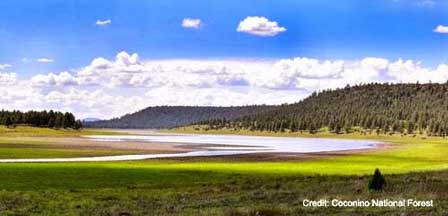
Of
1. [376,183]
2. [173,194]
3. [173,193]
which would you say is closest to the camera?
[376,183]

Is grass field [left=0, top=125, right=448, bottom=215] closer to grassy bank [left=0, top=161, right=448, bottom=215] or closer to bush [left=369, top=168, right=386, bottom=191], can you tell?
grassy bank [left=0, top=161, right=448, bottom=215]

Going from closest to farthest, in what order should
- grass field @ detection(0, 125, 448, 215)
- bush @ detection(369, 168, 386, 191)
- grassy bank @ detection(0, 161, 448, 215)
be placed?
grassy bank @ detection(0, 161, 448, 215), grass field @ detection(0, 125, 448, 215), bush @ detection(369, 168, 386, 191)

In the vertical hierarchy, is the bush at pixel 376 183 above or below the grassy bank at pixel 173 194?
above

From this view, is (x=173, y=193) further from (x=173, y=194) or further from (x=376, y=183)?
(x=376, y=183)

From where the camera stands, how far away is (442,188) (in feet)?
110

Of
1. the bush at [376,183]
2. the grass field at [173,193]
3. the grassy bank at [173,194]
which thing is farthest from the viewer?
the bush at [376,183]

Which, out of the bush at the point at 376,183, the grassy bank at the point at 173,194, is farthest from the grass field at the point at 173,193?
the bush at the point at 376,183

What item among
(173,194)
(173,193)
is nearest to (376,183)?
(173,194)

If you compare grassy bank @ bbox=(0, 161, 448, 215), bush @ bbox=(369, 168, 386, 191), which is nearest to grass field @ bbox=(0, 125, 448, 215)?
grassy bank @ bbox=(0, 161, 448, 215)

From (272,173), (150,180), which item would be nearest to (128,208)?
(150,180)

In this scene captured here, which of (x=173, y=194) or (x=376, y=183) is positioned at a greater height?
(x=376, y=183)

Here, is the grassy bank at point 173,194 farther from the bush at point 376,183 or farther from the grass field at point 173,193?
the bush at point 376,183

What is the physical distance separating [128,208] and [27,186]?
17761 mm

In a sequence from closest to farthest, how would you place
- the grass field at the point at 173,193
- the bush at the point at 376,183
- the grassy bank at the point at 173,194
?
1. the grassy bank at the point at 173,194
2. the grass field at the point at 173,193
3. the bush at the point at 376,183
